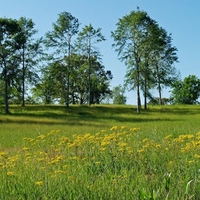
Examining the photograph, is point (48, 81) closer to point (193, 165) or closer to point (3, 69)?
point (3, 69)

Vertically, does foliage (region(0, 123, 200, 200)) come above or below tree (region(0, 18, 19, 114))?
Result: below

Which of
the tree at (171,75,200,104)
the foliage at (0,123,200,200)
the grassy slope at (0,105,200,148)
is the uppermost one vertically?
the tree at (171,75,200,104)

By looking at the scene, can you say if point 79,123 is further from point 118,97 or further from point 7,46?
point 118,97

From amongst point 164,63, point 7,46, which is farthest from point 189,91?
point 7,46

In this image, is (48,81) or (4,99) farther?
(48,81)

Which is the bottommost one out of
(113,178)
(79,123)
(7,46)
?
(113,178)

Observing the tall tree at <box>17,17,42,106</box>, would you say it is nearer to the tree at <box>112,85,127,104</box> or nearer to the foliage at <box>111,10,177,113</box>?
the foliage at <box>111,10,177,113</box>

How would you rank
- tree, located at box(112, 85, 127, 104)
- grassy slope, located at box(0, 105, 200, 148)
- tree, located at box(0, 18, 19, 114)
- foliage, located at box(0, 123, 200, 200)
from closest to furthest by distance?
foliage, located at box(0, 123, 200, 200) → grassy slope, located at box(0, 105, 200, 148) → tree, located at box(0, 18, 19, 114) → tree, located at box(112, 85, 127, 104)

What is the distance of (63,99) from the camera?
204ft

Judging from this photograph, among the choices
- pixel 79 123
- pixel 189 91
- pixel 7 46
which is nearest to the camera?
pixel 79 123

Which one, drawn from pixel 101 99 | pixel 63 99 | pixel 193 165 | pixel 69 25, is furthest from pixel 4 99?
pixel 193 165

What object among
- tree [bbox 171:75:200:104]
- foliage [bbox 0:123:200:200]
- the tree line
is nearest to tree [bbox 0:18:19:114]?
the tree line

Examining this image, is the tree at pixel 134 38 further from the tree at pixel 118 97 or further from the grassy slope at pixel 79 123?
the tree at pixel 118 97

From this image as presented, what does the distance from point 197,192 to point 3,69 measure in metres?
38.1
